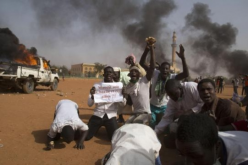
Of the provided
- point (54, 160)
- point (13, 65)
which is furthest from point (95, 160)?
point (13, 65)

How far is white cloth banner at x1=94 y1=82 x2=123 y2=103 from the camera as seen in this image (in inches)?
192

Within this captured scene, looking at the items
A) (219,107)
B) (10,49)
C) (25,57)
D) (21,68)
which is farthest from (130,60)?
(10,49)

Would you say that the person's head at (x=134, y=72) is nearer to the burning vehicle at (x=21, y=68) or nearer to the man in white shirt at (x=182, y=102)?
the man in white shirt at (x=182, y=102)

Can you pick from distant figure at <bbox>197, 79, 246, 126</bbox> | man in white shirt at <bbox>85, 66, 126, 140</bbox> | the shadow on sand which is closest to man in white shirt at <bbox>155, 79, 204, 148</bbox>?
distant figure at <bbox>197, 79, 246, 126</bbox>

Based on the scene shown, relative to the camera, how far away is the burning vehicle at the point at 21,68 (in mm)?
11898

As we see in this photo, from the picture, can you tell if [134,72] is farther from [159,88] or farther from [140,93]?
[159,88]

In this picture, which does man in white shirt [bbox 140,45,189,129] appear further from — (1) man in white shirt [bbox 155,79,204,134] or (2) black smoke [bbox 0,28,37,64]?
(2) black smoke [bbox 0,28,37,64]

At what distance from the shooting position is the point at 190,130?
5.09ft

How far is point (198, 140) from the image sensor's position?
1.52m

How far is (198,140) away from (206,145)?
0.08 m

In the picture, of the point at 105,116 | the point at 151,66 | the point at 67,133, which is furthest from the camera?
the point at 105,116

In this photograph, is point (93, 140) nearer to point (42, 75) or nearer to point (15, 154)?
point (15, 154)

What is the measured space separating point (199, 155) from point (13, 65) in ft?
40.9

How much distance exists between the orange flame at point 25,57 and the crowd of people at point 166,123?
10626 mm
